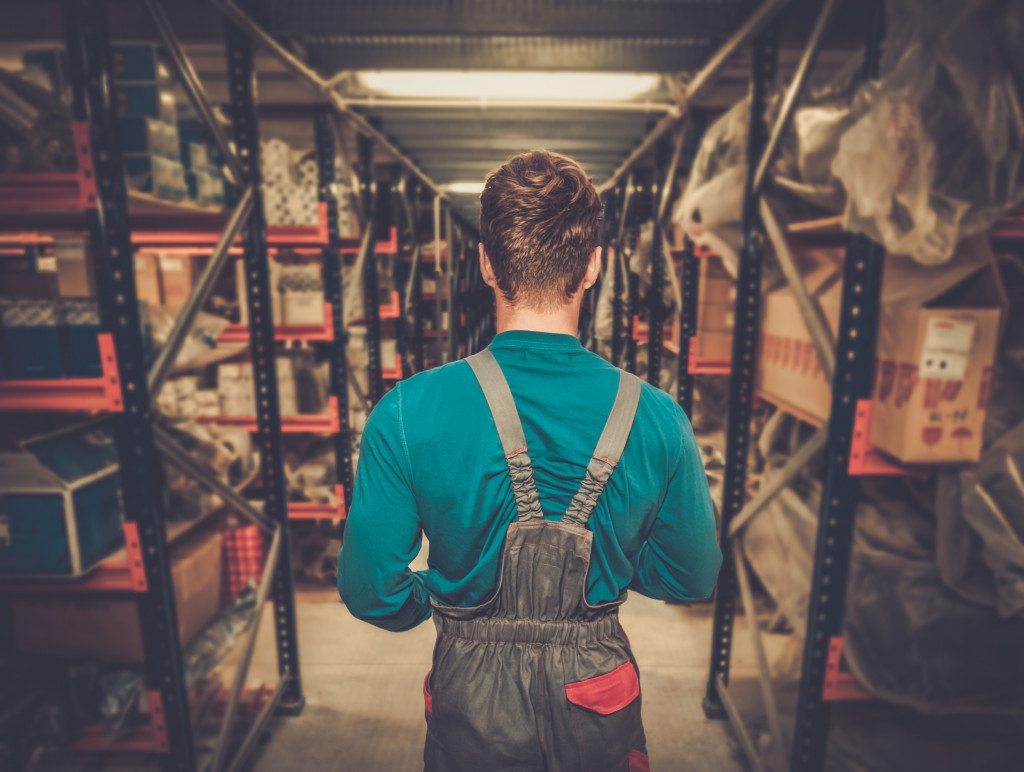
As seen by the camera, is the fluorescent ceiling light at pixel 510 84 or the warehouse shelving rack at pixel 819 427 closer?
the warehouse shelving rack at pixel 819 427

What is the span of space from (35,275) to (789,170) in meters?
2.81

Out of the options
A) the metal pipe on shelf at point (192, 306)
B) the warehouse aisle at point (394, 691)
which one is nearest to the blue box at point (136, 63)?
the metal pipe on shelf at point (192, 306)

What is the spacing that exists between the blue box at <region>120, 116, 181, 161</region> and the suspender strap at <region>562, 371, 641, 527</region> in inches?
74.4

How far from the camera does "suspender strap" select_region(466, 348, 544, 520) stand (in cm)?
108

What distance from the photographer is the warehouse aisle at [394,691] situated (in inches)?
98.5

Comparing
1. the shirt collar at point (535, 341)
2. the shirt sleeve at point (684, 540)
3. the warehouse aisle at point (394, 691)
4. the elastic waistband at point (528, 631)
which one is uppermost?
the shirt collar at point (535, 341)

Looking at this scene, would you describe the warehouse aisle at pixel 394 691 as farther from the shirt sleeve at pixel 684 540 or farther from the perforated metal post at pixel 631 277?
the perforated metal post at pixel 631 277

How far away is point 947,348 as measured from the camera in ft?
5.41

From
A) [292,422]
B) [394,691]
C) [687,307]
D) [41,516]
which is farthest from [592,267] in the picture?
[292,422]

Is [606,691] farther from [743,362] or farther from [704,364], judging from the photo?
[704,364]

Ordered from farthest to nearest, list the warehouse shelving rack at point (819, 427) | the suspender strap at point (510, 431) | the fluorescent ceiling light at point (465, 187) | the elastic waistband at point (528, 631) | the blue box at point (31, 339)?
the fluorescent ceiling light at point (465, 187)
the blue box at point (31, 339)
the warehouse shelving rack at point (819, 427)
the elastic waistband at point (528, 631)
the suspender strap at point (510, 431)

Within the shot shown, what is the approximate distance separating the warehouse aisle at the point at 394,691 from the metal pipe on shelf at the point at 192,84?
2444mm

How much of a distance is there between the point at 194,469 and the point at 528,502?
1.46 meters

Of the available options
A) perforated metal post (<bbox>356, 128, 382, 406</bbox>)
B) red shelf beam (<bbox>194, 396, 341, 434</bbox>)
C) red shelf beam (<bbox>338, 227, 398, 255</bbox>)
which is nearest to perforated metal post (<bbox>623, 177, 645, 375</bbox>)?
red shelf beam (<bbox>338, 227, 398, 255</bbox>)
